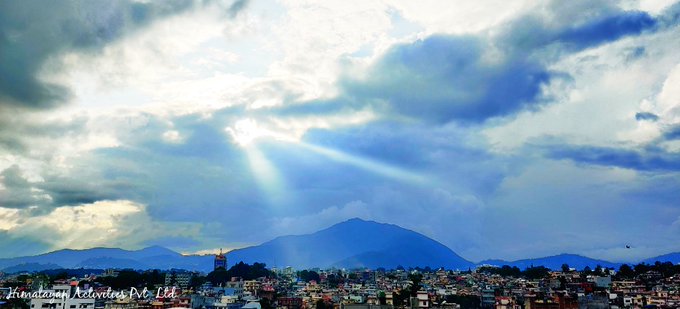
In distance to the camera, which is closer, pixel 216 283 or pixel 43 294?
pixel 43 294

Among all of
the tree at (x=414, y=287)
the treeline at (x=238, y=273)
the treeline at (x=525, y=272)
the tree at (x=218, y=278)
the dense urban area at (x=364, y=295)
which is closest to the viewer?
the dense urban area at (x=364, y=295)

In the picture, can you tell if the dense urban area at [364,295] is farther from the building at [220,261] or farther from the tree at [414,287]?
the building at [220,261]

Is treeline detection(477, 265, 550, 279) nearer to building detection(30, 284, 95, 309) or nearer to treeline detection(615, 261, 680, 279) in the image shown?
treeline detection(615, 261, 680, 279)

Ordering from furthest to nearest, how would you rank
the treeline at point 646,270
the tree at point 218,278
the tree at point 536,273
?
the tree at point 218,278
the tree at point 536,273
the treeline at point 646,270

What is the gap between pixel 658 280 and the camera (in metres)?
65.7

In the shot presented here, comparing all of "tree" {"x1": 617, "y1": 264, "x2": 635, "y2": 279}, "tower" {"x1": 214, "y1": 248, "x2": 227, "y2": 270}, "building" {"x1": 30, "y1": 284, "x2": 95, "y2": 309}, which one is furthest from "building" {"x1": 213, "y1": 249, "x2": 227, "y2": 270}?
"tree" {"x1": 617, "y1": 264, "x2": 635, "y2": 279}

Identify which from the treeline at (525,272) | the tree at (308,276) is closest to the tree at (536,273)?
the treeline at (525,272)

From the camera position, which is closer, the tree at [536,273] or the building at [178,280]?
the building at [178,280]

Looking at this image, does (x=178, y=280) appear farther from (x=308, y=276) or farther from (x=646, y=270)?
(x=646, y=270)

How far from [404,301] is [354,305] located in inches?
396

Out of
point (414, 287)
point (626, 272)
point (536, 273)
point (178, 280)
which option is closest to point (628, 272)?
point (626, 272)

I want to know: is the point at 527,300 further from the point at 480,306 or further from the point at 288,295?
the point at 288,295

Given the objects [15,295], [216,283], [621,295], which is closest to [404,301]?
[621,295]

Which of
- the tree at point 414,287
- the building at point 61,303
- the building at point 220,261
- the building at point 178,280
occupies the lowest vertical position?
the building at point 61,303
